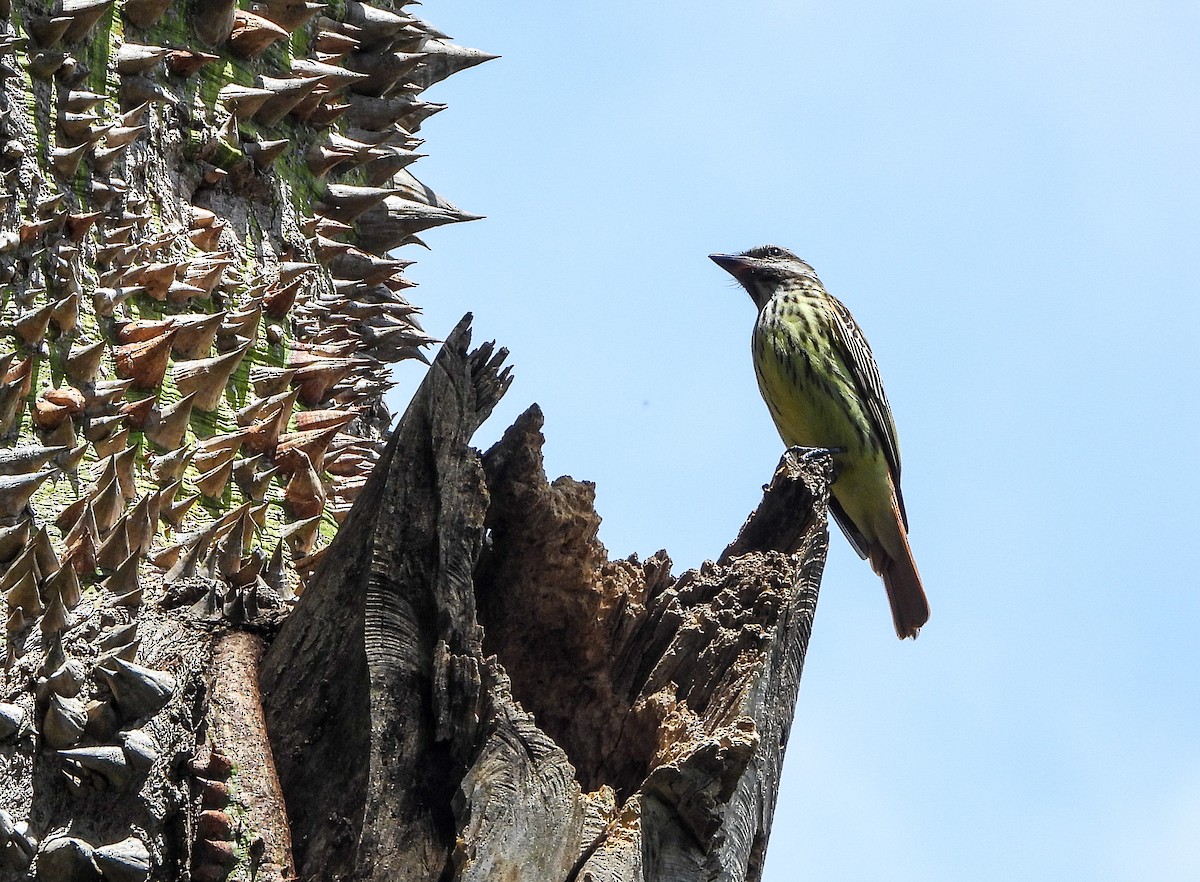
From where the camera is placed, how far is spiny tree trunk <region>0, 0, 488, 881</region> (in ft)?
10.1

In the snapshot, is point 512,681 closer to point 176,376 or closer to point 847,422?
point 176,376

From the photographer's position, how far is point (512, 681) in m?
3.97

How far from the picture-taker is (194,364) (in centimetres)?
403

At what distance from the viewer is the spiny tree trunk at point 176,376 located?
3072 mm

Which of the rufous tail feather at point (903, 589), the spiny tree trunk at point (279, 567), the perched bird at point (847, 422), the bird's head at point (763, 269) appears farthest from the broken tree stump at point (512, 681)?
the bird's head at point (763, 269)

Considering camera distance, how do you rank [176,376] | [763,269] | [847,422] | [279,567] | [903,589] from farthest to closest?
[763,269] → [847,422] → [903,589] → [176,376] → [279,567]

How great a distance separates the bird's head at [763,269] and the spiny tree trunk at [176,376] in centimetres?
484

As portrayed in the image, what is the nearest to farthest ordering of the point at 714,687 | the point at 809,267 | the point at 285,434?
the point at 714,687 → the point at 285,434 → the point at 809,267

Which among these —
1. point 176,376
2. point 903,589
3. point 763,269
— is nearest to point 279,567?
point 176,376

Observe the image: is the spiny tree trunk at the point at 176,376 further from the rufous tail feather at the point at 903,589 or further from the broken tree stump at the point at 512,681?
the rufous tail feather at the point at 903,589

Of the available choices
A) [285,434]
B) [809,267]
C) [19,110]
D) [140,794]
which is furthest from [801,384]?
[140,794]

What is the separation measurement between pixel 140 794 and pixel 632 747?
120 centimetres

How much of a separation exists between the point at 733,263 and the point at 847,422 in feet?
7.13

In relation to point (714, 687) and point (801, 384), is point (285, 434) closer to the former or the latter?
point (714, 687)
